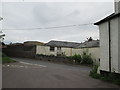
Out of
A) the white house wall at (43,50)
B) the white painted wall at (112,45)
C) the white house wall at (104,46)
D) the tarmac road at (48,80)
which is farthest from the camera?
the white house wall at (43,50)

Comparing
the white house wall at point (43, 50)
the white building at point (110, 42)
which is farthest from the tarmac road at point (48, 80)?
the white house wall at point (43, 50)

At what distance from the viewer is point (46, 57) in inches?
1164

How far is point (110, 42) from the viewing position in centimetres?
1091

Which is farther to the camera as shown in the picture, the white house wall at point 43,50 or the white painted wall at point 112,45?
the white house wall at point 43,50

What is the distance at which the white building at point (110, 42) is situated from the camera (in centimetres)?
1018

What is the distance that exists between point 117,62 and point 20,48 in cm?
3126

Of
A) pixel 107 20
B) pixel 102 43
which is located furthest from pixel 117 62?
pixel 107 20

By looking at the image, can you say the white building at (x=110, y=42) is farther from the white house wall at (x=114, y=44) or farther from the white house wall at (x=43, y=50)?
the white house wall at (x=43, y=50)

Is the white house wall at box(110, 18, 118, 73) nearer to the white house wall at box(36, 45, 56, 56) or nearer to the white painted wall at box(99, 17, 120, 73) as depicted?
the white painted wall at box(99, 17, 120, 73)

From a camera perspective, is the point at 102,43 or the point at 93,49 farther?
the point at 93,49

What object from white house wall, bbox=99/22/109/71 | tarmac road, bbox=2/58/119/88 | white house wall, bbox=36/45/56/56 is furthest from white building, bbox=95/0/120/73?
white house wall, bbox=36/45/56/56

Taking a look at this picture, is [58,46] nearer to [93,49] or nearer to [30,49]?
[30,49]

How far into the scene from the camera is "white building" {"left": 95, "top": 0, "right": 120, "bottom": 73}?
10180 millimetres

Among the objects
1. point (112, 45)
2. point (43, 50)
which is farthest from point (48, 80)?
point (43, 50)
